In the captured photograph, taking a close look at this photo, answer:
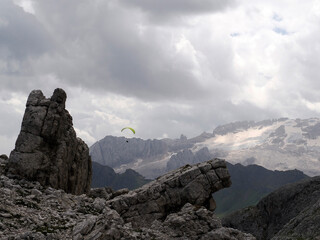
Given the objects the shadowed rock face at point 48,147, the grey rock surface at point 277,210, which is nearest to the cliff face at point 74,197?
the shadowed rock face at point 48,147

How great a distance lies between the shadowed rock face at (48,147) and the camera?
60844 millimetres

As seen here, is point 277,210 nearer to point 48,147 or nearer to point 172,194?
point 172,194

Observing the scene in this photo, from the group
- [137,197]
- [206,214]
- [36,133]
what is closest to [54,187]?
[36,133]

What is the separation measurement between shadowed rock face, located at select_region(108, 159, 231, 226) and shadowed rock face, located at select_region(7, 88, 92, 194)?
37.5ft

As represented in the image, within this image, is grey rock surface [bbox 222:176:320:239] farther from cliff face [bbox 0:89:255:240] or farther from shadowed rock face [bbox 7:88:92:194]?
shadowed rock face [bbox 7:88:92:194]

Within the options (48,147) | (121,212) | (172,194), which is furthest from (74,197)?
(172,194)

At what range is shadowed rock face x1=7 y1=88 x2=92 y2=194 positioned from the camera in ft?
200

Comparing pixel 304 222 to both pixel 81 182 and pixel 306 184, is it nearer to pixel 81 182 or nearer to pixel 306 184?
pixel 306 184

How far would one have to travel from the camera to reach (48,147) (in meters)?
64.9

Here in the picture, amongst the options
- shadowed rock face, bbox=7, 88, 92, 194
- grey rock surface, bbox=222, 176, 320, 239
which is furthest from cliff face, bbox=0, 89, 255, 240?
grey rock surface, bbox=222, 176, 320, 239

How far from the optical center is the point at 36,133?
6362cm

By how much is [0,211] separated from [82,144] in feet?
102

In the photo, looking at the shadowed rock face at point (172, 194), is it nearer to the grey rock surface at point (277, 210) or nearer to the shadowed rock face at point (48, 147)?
the shadowed rock face at point (48, 147)

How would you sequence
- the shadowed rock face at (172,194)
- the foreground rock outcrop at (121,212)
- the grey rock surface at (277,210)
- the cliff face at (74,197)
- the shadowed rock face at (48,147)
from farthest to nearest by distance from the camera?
1. the grey rock surface at (277,210)
2. the shadowed rock face at (48,147)
3. the shadowed rock face at (172,194)
4. the cliff face at (74,197)
5. the foreground rock outcrop at (121,212)
